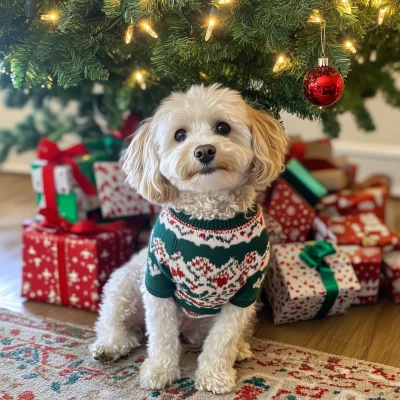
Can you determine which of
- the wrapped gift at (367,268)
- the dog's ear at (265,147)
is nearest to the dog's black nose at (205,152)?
the dog's ear at (265,147)

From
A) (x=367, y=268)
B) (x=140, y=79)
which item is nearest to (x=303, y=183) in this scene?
(x=367, y=268)

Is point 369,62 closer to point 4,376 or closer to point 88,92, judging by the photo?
point 88,92

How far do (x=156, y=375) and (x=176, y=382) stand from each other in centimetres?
6

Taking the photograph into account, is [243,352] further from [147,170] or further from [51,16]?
[51,16]

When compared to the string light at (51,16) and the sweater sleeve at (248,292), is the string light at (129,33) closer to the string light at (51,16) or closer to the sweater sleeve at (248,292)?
the string light at (51,16)

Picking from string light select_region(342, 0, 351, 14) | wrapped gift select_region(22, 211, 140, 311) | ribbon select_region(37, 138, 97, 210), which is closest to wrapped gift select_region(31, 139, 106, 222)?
ribbon select_region(37, 138, 97, 210)

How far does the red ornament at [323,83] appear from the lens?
1.25 m

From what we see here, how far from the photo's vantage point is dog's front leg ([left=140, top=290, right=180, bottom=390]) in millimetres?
1396

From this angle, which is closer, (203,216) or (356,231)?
(203,216)

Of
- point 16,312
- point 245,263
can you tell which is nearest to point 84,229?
point 16,312

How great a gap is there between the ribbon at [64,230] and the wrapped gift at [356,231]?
651 mm

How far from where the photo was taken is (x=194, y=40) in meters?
1.37

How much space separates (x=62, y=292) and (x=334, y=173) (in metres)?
1.07

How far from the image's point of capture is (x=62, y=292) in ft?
5.93
